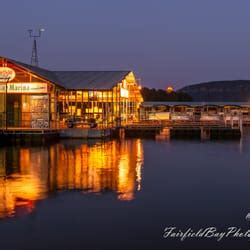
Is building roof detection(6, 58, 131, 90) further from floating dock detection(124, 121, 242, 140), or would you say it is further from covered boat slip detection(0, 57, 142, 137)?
floating dock detection(124, 121, 242, 140)

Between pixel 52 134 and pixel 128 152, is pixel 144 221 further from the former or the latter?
pixel 52 134

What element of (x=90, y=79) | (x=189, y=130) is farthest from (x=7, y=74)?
(x=189, y=130)

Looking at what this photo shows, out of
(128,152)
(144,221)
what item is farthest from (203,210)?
(128,152)

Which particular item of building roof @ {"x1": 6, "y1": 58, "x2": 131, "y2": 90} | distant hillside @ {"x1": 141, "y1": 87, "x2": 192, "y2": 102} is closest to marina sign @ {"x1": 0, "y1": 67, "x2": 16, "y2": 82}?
building roof @ {"x1": 6, "y1": 58, "x2": 131, "y2": 90}

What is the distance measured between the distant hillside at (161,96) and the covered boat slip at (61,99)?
47.3m

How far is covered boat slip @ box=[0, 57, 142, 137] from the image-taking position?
29234 millimetres

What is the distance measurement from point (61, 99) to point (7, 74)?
682 centimetres

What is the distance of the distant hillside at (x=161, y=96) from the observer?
294 ft

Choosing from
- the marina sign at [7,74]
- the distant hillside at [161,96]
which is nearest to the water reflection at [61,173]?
the marina sign at [7,74]

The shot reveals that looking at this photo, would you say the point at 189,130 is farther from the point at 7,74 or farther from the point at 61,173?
the point at 61,173

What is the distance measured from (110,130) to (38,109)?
466 cm

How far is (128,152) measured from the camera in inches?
845

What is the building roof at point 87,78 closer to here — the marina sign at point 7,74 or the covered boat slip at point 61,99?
the covered boat slip at point 61,99

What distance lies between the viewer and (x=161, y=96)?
92375 millimetres
